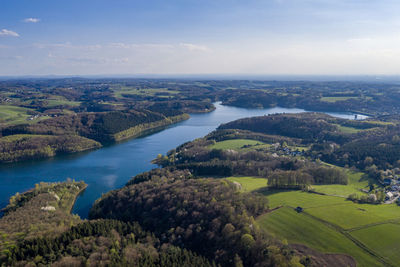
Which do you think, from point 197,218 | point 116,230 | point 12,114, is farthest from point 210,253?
point 12,114

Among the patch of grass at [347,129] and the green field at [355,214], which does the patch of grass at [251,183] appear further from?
the patch of grass at [347,129]

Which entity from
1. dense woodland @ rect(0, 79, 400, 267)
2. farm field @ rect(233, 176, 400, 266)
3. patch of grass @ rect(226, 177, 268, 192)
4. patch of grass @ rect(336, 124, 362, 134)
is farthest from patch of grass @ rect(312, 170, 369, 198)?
patch of grass @ rect(336, 124, 362, 134)

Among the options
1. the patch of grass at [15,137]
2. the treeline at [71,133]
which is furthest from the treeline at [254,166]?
the patch of grass at [15,137]

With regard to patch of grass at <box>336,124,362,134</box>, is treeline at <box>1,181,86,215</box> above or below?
below

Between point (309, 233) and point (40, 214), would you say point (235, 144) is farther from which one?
point (40, 214)

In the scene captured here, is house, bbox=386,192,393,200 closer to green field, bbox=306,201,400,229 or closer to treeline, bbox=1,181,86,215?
green field, bbox=306,201,400,229

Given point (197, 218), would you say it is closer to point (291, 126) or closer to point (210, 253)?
point (210, 253)
